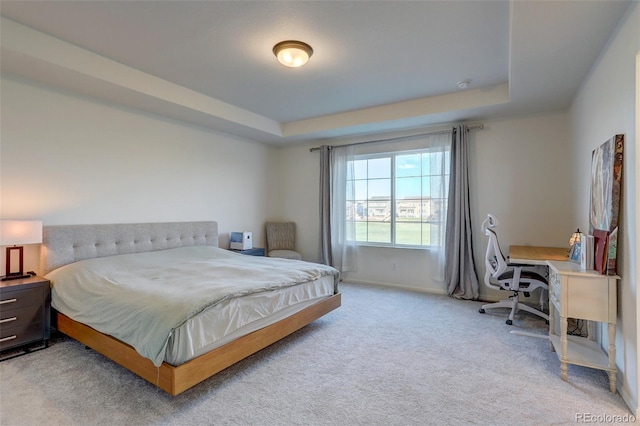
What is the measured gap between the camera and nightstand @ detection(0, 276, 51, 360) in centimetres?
→ 248

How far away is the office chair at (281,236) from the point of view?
5.66 meters

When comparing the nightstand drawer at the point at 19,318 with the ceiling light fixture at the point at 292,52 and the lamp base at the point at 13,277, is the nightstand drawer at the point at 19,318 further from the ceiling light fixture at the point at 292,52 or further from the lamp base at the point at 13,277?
the ceiling light fixture at the point at 292,52

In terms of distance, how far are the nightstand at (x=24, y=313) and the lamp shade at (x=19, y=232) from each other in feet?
1.16

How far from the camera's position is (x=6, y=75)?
110 inches

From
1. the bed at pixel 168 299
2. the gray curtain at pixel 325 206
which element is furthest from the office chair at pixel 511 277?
the gray curtain at pixel 325 206

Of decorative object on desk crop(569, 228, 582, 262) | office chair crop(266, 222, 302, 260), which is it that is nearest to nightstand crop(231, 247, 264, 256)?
office chair crop(266, 222, 302, 260)

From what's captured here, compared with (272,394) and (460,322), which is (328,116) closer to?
(460,322)

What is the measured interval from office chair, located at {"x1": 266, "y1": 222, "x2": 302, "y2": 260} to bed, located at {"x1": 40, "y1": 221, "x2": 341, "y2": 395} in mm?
1724

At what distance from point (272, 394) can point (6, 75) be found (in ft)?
11.9

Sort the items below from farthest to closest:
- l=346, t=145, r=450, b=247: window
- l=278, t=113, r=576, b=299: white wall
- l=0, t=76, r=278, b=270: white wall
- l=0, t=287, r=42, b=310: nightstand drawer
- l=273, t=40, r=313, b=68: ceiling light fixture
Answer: l=346, t=145, r=450, b=247: window, l=278, t=113, r=576, b=299: white wall, l=0, t=76, r=278, b=270: white wall, l=273, t=40, r=313, b=68: ceiling light fixture, l=0, t=287, r=42, b=310: nightstand drawer

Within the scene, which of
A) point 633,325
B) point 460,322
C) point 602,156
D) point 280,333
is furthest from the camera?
point 460,322

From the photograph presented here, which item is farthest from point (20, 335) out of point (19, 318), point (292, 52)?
point (292, 52)

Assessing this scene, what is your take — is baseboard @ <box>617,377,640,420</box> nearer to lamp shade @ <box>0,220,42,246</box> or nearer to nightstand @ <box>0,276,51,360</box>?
nightstand @ <box>0,276,51,360</box>

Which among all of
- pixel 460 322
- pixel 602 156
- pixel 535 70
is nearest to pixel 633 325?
pixel 602 156
